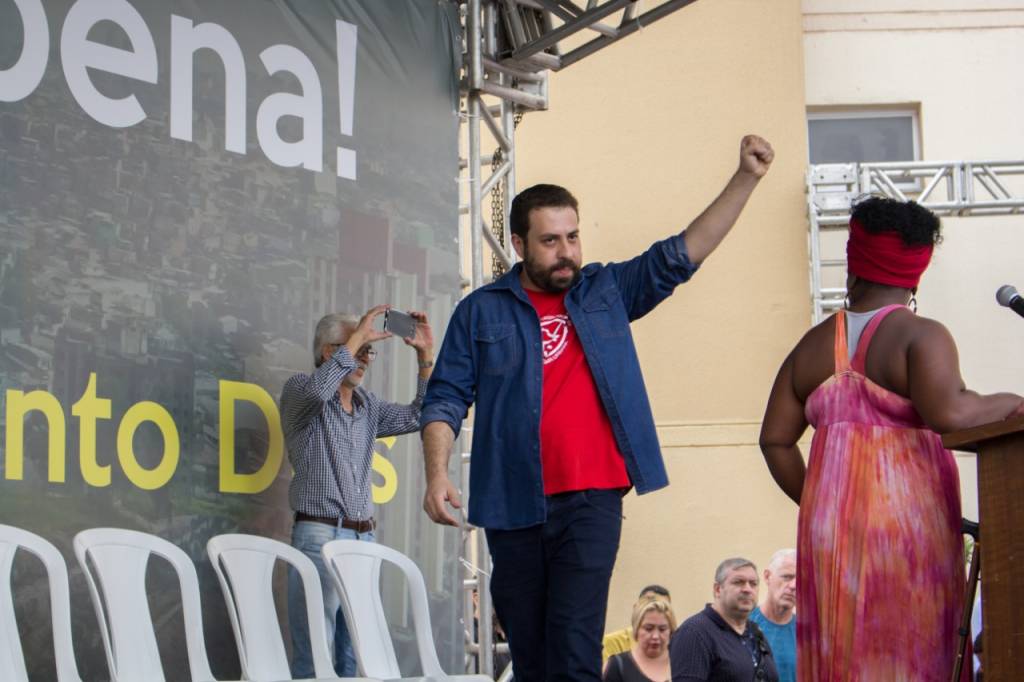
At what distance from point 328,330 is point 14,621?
209cm

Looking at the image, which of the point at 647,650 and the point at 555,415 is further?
the point at 647,650

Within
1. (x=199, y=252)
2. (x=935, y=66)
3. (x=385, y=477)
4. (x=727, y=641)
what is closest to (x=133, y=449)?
(x=199, y=252)

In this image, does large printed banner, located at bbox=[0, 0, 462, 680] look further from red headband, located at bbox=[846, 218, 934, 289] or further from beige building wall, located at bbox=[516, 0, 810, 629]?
beige building wall, located at bbox=[516, 0, 810, 629]

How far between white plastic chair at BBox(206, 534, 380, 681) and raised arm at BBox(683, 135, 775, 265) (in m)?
2.25

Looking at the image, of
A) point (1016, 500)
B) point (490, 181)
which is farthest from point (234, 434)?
point (1016, 500)

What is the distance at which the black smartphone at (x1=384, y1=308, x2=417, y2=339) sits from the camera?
6.49 m

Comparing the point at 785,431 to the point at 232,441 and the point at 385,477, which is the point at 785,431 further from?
the point at 385,477

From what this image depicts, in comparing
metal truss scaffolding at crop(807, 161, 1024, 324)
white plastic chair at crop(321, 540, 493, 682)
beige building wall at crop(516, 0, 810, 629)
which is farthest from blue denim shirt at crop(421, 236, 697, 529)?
beige building wall at crop(516, 0, 810, 629)

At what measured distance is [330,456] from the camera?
6168 millimetres

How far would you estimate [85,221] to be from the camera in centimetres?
584

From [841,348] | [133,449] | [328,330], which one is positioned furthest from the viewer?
[328,330]

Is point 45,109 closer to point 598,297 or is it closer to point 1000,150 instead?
point 598,297

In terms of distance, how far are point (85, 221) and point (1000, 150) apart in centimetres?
960

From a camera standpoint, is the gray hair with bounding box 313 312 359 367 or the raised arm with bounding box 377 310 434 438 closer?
the gray hair with bounding box 313 312 359 367
